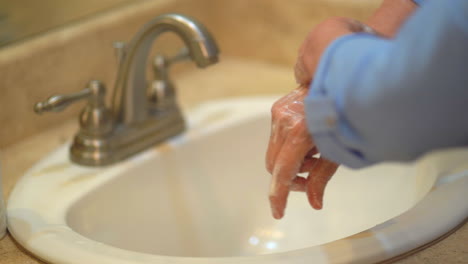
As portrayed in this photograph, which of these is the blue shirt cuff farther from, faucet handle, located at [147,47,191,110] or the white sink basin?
faucet handle, located at [147,47,191,110]

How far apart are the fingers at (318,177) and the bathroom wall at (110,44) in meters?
0.44

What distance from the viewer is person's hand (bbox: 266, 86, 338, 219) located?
23.9 inches

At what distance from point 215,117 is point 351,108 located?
0.54 meters

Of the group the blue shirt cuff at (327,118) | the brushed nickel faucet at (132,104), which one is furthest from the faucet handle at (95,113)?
the blue shirt cuff at (327,118)

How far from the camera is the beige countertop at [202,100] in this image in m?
0.66

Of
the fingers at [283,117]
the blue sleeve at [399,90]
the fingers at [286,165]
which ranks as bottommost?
the fingers at [286,165]

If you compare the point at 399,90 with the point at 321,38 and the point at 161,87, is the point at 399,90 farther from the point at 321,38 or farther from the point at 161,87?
the point at 161,87

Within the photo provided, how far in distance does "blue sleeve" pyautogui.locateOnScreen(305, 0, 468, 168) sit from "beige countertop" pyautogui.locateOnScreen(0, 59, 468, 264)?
203 mm

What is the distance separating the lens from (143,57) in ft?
2.82

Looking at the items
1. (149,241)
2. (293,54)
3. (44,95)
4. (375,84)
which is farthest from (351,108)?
(293,54)

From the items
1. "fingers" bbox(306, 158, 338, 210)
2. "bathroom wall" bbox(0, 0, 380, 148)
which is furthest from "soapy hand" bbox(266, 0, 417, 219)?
"bathroom wall" bbox(0, 0, 380, 148)

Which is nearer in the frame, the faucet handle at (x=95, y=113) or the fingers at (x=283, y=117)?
the fingers at (x=283, y=117)

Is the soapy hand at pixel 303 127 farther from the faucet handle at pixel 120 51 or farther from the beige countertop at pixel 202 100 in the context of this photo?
the faucet handle at pixel 120 51

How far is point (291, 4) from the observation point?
115cm
